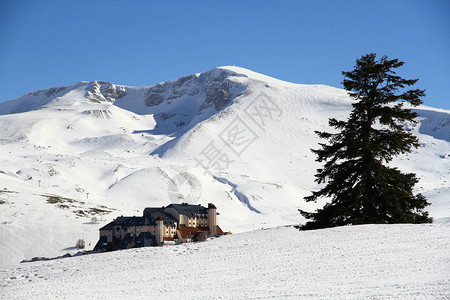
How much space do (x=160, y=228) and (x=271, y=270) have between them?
161 feet

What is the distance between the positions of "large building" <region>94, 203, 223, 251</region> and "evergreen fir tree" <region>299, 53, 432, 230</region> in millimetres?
39275

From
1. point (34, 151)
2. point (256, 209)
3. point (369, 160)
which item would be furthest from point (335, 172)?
point (34, 151)

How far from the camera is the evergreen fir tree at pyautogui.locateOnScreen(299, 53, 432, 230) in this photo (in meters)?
22.5

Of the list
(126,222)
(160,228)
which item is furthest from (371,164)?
(126,222)

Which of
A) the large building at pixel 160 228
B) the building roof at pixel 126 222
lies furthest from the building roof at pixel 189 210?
the building roof at pixel 126 222

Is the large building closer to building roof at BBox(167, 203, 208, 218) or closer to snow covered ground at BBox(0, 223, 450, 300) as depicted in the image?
building roof at BBox(167, 203, 208, 218)

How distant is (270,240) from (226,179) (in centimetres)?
13385

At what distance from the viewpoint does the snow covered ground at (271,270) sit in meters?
13.6

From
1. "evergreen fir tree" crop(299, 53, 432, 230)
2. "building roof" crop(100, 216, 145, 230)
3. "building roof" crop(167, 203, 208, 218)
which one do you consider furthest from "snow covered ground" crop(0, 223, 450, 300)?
"building roof" crop(167, 203, 208, 218)

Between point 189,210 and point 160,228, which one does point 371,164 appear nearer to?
point 160,228

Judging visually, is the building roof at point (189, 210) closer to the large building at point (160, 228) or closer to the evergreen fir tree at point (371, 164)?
the large building at point (160, 228)

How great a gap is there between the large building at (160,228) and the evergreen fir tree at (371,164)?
39275 mm

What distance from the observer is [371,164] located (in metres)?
22.9

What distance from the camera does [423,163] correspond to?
18900cm
